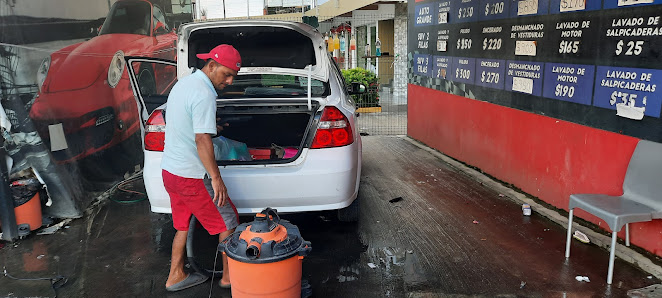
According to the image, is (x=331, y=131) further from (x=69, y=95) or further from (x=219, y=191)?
(x=69, y=95)

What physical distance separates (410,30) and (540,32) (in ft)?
13.4

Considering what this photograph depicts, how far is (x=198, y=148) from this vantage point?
3074mm

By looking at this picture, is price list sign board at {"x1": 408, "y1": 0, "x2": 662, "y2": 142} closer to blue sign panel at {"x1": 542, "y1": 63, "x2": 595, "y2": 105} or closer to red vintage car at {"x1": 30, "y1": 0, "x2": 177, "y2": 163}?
blue sign panel at {"x1": 542, "y1": 63, "x2": 595, "y2": 105}

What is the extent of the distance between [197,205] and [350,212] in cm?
174

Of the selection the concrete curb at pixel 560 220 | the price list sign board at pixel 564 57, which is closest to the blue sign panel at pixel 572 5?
the price list sign board at pixel 564 57

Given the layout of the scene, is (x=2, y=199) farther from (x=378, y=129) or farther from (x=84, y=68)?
(x=378, y=129)

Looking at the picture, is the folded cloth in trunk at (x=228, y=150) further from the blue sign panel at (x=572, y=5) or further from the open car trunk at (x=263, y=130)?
the blue sign panel at (x=572, y=5)

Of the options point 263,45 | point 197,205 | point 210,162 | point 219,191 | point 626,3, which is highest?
point 626,3

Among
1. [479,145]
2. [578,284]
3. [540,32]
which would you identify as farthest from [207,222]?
[479,145]

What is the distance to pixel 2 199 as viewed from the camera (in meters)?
4.50

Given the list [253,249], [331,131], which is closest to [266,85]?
[331,131]

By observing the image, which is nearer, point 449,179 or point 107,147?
point 107,147

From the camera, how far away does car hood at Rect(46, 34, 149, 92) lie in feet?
16.8

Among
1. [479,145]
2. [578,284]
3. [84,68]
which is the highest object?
[84,68]
